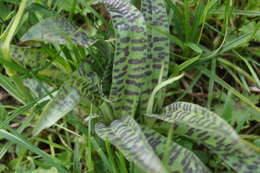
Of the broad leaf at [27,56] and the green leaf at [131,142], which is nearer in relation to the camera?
the green leaf at [131,142]

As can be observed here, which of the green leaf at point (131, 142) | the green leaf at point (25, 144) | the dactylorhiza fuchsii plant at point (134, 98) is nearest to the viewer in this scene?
the green leaf at point (131, 142)

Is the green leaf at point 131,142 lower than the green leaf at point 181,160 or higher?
higher

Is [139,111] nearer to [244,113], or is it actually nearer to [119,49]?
[119,49]

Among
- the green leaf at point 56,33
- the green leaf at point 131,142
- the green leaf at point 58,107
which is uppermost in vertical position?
the green leaf at point 56,33

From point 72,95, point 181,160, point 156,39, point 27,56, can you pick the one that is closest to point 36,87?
point 27,56

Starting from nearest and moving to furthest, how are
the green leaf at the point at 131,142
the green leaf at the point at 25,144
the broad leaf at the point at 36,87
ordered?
the green leaf at the point at 131,142 < the green leaf at the point at 25,144 < the broad leaf at the point at 36,87

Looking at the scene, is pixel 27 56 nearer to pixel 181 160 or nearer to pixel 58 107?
pixel 58 107

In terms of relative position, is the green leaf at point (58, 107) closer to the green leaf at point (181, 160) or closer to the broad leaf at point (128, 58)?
the broad leaf at point (128, 58)

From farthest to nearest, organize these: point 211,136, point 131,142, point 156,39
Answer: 1. point 156,39
2. point 211,136
3. point 131,142

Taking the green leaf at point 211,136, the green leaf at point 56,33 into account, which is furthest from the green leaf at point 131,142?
the green leaf at point 56,33
